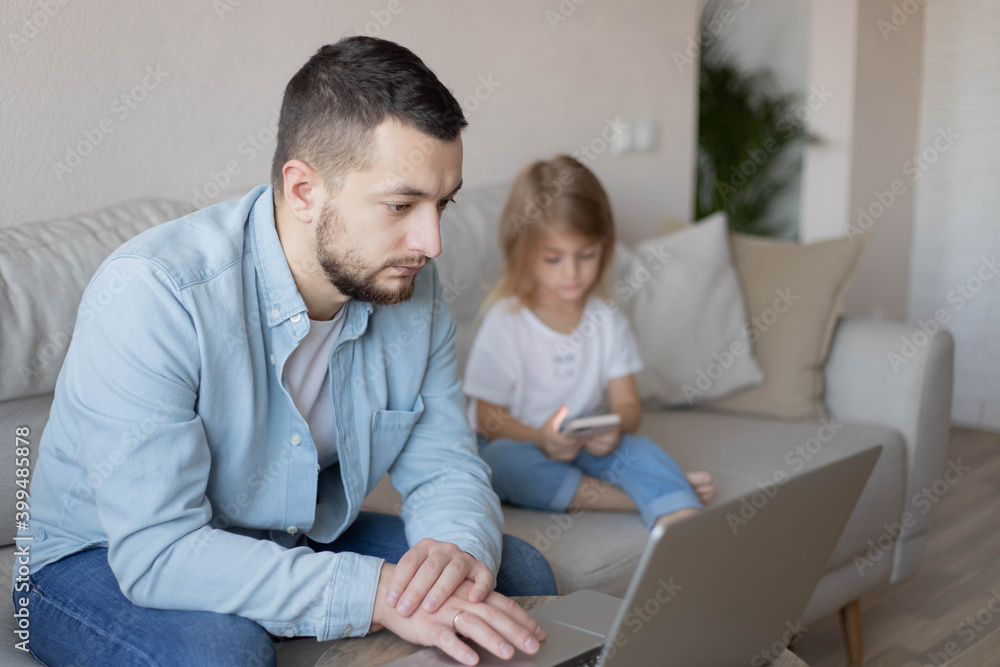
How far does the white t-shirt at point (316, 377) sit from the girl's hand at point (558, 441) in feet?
1.90

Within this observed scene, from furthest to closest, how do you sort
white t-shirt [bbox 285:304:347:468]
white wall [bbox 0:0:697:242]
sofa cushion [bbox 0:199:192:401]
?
1. white wall [bbox 0:0:697:242]
2. sofa cushion [bbox 0:199:192:401]
3. white t-shirt [bbox 285:304:347:468]

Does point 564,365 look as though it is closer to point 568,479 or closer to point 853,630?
point 568,479

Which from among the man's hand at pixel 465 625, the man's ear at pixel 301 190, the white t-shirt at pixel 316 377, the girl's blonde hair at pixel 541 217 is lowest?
the man's hand at pixel 465 625

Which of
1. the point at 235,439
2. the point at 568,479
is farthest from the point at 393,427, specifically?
the point at 568,479

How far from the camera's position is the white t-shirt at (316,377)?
1192mm

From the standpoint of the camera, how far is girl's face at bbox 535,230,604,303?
187 centimetres

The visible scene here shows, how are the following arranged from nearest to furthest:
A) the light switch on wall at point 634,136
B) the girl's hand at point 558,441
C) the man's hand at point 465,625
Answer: the man's hand at point 465,625, the girl's hand at point 558,441, the light switch on wall at point 634,136

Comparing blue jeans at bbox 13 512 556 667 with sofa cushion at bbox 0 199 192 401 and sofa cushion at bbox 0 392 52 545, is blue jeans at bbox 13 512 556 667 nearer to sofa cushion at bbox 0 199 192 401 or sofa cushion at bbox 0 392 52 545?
sofa cushion at bbox 0 392 52 545

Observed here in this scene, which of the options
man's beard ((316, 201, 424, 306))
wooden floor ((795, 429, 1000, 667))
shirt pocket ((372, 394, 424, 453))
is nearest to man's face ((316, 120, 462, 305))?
man's beard ((316, 201, 424, 306))

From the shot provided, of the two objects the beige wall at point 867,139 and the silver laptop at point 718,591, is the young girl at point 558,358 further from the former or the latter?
the beige wall at point 867,139

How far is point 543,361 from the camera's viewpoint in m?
1.92

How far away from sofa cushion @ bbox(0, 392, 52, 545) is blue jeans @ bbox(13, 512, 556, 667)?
24 cm

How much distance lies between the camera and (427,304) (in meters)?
1.32


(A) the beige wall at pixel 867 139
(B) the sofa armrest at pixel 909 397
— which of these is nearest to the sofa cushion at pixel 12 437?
(B) the sofa armrest at pixel 909 397
